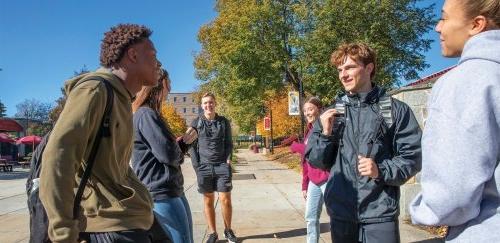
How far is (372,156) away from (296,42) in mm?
21077

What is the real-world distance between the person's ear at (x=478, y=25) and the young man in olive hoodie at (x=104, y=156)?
150cm

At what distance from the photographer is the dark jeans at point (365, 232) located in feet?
9.42

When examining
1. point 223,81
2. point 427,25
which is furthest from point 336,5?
point 223,81

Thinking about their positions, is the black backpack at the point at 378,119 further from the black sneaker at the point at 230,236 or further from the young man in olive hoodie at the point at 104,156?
the black sneaker at the point at 230,236

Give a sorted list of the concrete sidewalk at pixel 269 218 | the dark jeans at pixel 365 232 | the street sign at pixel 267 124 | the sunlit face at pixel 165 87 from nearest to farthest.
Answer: the dark jeans at pixel 365 232
the sunlit face at pixel 165 87
the concrete sidewalk at pixel 269 218
the street sign at pixel 267 124

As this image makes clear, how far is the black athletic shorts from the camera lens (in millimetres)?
6504

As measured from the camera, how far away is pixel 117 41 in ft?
7.90

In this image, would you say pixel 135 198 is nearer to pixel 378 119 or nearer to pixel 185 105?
pixel 378 119

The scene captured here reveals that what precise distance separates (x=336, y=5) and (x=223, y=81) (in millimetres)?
13720

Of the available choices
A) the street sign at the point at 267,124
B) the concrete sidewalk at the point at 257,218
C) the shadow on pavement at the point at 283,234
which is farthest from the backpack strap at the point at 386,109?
the street sign at the point at 267,124

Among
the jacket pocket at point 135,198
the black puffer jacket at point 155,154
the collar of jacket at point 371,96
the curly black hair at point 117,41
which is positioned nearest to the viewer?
the jacket pocket at point 135,198

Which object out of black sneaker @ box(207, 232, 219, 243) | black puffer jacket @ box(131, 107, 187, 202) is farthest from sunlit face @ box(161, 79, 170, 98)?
black sneaker @ box(207, 232, 219, 243)

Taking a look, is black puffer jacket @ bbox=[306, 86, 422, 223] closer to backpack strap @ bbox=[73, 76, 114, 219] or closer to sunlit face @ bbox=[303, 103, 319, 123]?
backpack strap @ bbox=[73, 76, 114, 219]

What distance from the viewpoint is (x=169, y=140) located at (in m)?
3.61
